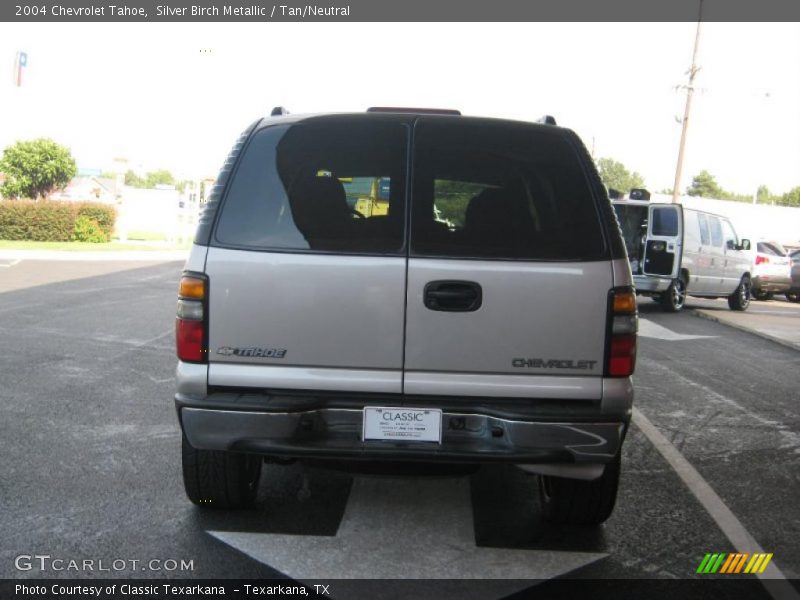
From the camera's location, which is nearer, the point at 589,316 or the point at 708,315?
the point at 589,316

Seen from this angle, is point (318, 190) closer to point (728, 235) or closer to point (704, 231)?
point (704, 231)

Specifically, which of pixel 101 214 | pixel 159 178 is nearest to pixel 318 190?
pixel 101 214

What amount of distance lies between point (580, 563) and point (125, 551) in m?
2.05

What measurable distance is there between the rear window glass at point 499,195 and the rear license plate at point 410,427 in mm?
682

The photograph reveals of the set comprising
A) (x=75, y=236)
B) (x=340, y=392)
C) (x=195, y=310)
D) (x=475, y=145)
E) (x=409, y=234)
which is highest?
(x=475, y=145)

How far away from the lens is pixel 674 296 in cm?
1603

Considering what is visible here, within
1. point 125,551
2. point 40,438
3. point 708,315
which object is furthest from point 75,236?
point 125,551

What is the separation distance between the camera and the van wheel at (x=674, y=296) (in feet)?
52.2

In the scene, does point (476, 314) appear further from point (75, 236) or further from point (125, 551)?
point (75, 236)

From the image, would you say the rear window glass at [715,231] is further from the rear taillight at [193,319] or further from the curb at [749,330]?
the rear taillight at [193,319]

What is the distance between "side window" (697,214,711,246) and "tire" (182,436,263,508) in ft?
45.5

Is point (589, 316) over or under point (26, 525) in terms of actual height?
over

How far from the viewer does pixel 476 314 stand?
370 cm

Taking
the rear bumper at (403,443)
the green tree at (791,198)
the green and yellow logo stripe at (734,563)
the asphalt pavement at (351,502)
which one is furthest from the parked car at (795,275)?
the green tree at (791,198)
